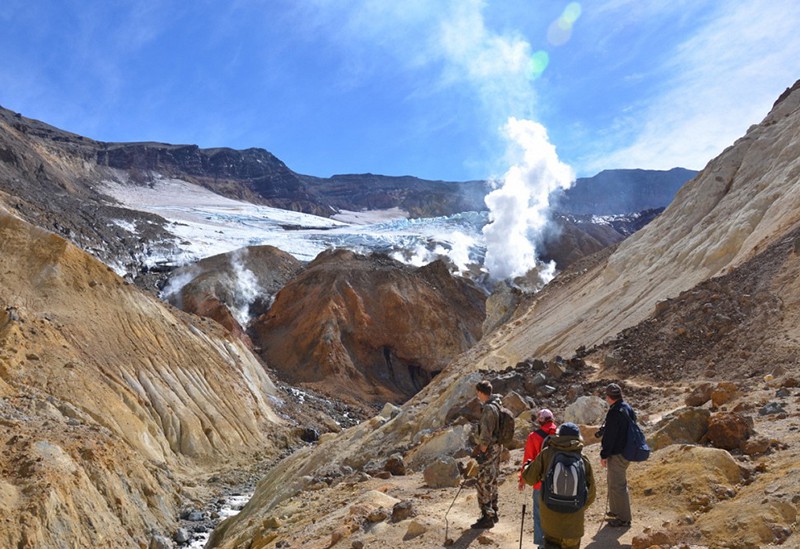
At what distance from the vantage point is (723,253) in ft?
56.8

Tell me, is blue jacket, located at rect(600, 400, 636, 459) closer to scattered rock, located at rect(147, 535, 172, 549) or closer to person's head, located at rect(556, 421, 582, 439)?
person's head, located at rect(556, 421, 582, 439)

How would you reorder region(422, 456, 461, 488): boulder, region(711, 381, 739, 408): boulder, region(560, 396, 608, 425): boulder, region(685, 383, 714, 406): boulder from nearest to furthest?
region(711, 381, 739, 408): boulder
region(685, 383, 714, 406): boulder
region(422, 456, 461, 488): boulder
region(560, 396, 608, 425): boulder

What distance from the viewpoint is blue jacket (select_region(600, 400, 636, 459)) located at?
577cm

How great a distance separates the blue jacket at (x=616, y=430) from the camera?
18.9 feet

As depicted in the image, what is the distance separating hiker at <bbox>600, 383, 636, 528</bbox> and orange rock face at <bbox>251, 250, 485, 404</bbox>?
128 feet

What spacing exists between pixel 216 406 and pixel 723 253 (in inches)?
875

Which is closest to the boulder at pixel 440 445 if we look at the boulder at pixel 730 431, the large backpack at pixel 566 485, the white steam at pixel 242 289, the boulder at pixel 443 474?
the boulder at pixel 443 474

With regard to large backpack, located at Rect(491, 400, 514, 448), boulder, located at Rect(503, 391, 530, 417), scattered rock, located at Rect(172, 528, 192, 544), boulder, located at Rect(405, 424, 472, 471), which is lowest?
scattered rock, located at Rect(172, 528, 192, 544)

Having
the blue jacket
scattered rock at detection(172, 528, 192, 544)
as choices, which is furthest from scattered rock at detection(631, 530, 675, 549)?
scattered rock at detection(172, 528, 192, 544)

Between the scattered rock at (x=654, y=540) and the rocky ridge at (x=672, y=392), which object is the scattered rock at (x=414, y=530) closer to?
the rocky ridge at (x=672, y=392)

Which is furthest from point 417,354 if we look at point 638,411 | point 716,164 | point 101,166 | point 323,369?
point 101,166

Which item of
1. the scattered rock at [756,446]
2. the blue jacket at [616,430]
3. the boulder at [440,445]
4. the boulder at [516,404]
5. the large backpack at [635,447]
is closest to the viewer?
the large backpack at [635,447]

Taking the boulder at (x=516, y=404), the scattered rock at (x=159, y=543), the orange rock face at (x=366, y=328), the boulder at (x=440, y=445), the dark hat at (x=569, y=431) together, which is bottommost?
the scattered rock at (x=159, y=543)

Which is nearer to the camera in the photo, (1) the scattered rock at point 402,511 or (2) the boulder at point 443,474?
(1) the scattered rock at point 402,511
